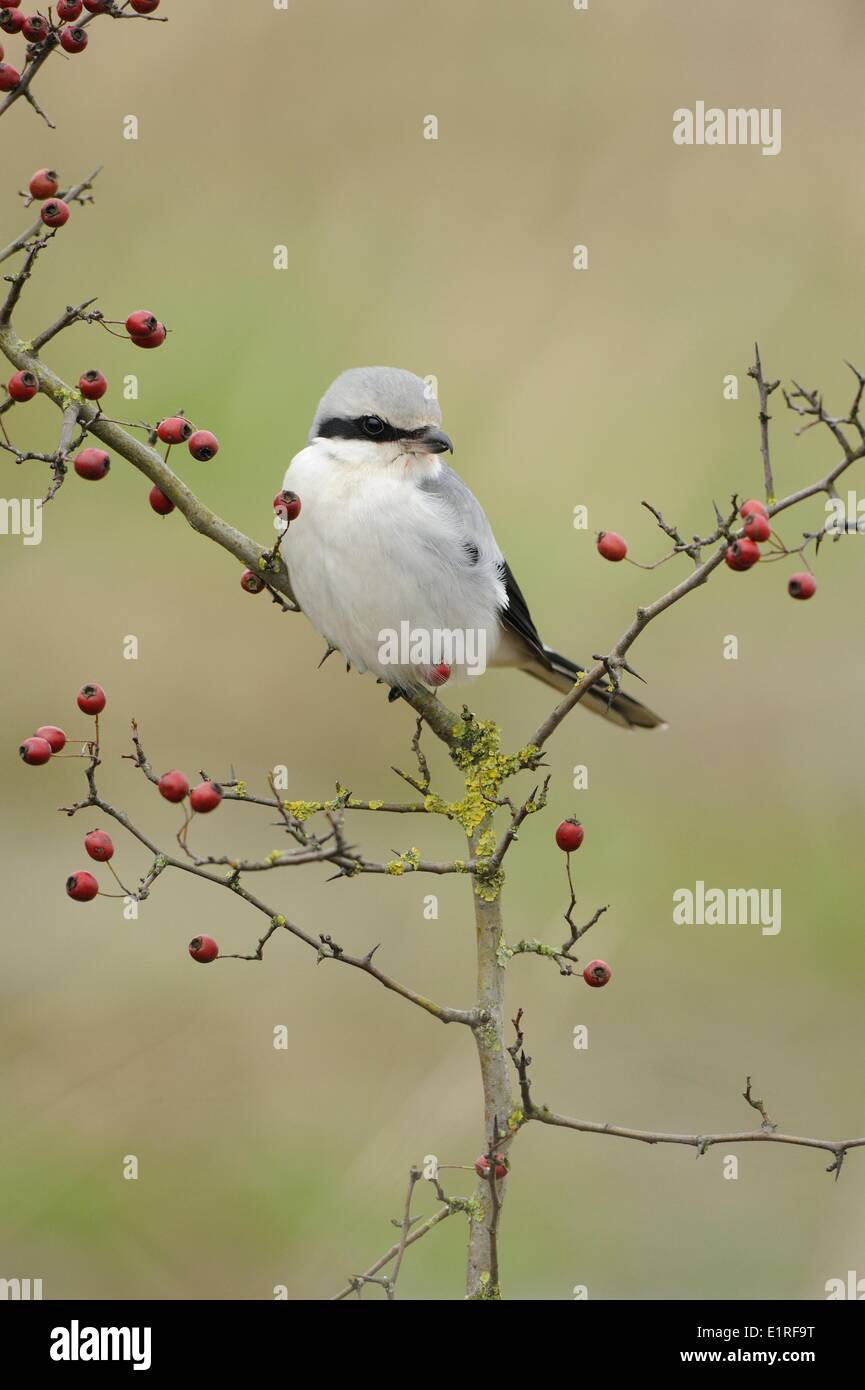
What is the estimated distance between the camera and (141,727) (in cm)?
733

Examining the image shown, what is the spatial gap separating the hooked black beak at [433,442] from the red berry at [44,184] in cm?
141

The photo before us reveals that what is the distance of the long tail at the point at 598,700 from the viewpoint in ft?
14.4

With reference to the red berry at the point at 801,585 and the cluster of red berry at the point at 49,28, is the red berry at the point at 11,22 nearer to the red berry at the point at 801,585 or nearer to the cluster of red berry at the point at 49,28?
the cluster of red berry at the point at 49,28

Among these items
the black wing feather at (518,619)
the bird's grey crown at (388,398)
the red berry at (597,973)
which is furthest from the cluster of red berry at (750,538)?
the black wing feather at (518,619)

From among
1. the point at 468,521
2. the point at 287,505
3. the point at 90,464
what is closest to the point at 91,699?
the point at 90,464

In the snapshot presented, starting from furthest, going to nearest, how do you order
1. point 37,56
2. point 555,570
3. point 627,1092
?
point 555,570
point 627,1092
point 37,56

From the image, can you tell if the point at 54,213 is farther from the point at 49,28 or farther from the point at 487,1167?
the point at 487,1167

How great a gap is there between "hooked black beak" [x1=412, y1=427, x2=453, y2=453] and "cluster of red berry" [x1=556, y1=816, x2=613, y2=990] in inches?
56.9

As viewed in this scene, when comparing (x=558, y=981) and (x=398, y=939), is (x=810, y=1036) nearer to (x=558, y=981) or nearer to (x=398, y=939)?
(x=558, y=981)

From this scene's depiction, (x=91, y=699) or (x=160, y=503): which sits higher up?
(x=160, y=503)

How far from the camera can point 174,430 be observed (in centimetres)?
274

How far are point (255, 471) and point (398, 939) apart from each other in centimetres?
251

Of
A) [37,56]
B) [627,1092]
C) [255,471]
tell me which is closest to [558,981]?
[627,1092]

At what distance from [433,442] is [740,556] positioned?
5.64 feet
